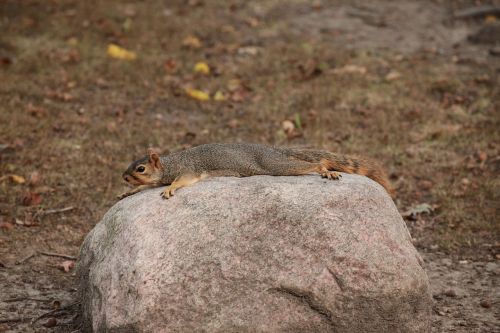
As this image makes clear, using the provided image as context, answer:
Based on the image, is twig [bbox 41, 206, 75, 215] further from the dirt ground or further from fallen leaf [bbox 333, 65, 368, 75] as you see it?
fallen leaf [bbox 333, 65, 368, 75]

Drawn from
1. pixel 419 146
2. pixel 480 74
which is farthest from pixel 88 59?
pixel 480 74

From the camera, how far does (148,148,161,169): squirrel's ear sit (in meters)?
4.71

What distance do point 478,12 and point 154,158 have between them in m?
9.30

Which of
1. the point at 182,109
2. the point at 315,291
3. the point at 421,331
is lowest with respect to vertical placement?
the point at 182,109

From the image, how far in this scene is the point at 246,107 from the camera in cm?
916

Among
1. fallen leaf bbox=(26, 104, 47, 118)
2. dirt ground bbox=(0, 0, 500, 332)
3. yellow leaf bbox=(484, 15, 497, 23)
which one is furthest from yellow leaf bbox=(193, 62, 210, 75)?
yellow leaf bbox=(484, 15, 497, 23)

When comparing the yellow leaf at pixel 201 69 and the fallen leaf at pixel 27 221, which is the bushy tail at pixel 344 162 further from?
the yellow leaf at pixel 201 69

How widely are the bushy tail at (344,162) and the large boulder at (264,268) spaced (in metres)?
0.62

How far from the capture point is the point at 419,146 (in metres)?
8.10

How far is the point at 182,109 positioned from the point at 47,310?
15.1ft

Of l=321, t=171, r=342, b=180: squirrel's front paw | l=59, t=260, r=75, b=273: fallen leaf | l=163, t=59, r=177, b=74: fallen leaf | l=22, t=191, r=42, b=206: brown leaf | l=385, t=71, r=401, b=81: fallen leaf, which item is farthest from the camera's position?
l=163, t=59, r=177, b=74: fallen leaf


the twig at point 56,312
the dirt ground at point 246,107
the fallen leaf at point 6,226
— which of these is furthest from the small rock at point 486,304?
the fallen leaf at point 6,226

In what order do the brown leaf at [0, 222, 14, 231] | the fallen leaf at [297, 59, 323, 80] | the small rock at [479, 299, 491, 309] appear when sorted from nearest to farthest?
→ the small rock at [479, 299, 491, 309]
the brown leaf at [0, 222, 14, 231]
the fallen leaf at [297, 59, 323, 80]

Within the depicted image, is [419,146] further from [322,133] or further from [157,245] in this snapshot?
[157,245]
